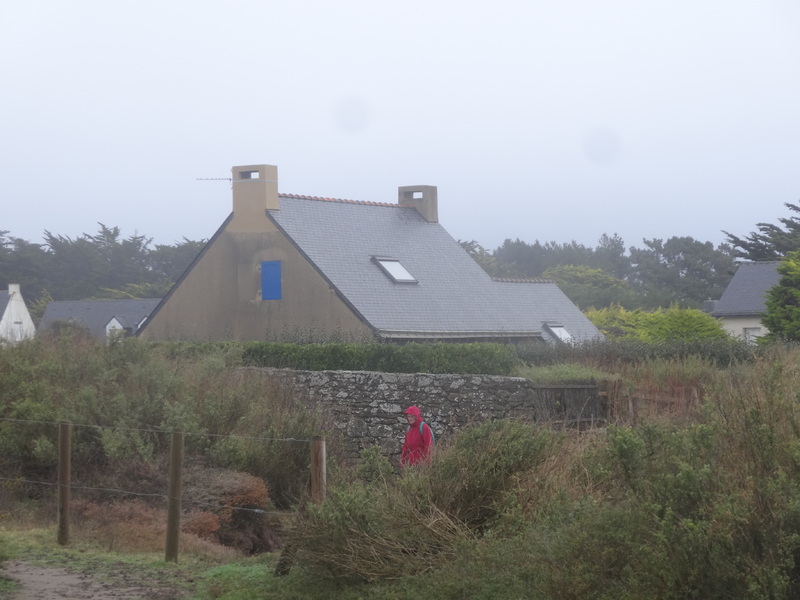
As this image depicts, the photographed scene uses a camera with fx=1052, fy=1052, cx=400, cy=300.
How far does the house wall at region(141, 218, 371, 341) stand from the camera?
2753cm

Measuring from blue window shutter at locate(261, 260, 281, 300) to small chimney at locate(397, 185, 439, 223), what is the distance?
650 centimetres

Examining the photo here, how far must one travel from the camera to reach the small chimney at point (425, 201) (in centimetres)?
3372

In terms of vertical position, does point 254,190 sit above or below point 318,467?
above

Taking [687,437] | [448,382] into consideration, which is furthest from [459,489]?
[448,382]

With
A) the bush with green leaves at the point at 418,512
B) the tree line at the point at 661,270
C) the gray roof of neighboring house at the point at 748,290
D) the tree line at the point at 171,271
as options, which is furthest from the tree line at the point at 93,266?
the bush with green leaves at the point at 418,512

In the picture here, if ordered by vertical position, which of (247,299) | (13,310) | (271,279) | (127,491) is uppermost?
(13,310)

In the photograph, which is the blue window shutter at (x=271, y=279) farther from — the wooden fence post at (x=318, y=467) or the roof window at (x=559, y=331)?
the wooden fence post at (x=318, y=467)

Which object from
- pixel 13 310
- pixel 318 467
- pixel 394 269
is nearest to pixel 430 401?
pixel 318 467

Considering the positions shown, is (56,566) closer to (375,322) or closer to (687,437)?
(687,437)

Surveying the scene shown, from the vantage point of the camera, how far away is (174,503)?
9.85 meters

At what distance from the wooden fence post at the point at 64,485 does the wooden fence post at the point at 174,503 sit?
3.93 feet

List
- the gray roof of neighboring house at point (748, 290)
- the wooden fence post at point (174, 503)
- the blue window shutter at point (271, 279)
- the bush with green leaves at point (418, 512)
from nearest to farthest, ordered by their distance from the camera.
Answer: the bush with green leaves at point (418, 512), the wooden fence post at point (174, 503), the blue window shutter at point (271, 279), the gray roof of neighboring house at point (748, 290)

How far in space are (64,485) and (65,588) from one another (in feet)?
7.75

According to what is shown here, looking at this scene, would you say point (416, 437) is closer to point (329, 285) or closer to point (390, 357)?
point (390, 357)
